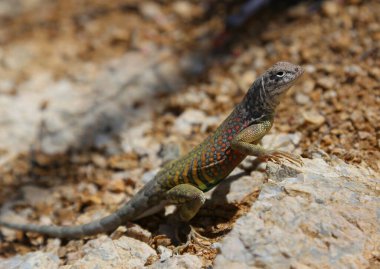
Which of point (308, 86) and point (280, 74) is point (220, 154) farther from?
point (308, 86)

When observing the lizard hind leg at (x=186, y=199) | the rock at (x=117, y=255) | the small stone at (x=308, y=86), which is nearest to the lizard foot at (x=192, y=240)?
the lizard hind leg at (x=186, y=199)

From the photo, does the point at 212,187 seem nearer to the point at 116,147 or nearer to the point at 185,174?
the point at 185,174

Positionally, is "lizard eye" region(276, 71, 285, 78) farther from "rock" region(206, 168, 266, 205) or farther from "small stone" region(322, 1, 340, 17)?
"small stone" region(322, 1, 340, 17)

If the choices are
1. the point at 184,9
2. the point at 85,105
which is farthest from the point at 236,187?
the point at 184,9

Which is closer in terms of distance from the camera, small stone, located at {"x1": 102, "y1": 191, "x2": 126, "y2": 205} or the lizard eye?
the lizard eye

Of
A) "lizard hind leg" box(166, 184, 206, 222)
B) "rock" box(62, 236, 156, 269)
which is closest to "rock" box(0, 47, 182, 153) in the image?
"lizard hind leg" box(166, 184, 206, 222)

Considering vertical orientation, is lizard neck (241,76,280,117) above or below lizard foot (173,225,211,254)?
above
